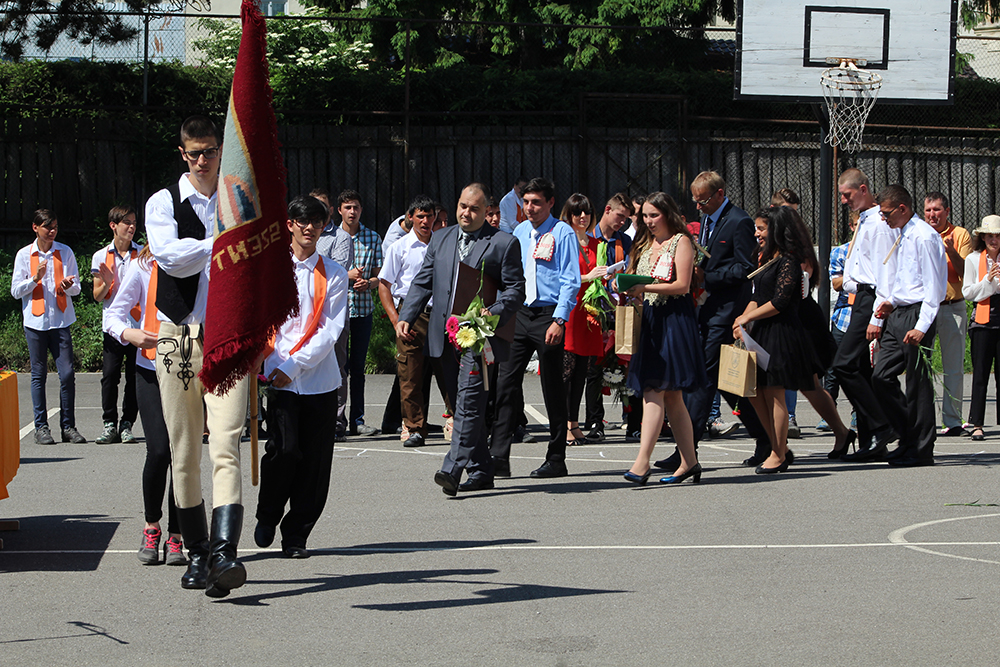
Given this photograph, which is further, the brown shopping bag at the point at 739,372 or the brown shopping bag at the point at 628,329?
the brown shopping bag at the point at 739,372

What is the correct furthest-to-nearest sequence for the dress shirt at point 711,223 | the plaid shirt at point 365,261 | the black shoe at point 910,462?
the plaid shirt at point 365,261 < the dress shirt at point 711,223 < the black shoe at point 910,462

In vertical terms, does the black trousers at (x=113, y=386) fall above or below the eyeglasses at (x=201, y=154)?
below

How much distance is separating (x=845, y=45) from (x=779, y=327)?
6994mm

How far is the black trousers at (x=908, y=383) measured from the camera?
30.7 feet

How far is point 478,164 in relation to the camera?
68.3 feet

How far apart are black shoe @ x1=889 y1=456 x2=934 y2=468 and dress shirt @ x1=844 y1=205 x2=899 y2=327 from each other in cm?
102

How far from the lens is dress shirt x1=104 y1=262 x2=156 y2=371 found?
6109mm

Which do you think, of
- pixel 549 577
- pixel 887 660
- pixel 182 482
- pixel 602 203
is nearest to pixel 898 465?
pixel 549 577

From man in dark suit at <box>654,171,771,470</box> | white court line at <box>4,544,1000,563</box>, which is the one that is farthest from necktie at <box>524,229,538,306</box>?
white court line at <box>4,544,1000,563</box>

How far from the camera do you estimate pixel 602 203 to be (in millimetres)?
20906

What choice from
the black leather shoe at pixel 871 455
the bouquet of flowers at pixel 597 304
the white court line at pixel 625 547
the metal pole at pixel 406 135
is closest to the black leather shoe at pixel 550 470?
the bouquet of flowers at pixel 597 304

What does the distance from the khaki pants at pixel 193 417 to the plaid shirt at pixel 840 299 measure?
6.60 m

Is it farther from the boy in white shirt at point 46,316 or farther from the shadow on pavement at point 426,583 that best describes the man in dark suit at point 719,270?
the boy in white shirt at point 46,316

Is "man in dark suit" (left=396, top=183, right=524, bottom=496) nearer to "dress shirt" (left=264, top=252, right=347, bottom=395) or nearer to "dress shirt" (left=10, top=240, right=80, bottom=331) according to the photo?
"dress shirt" (left=264, top=252, right=347, bottom=395)
